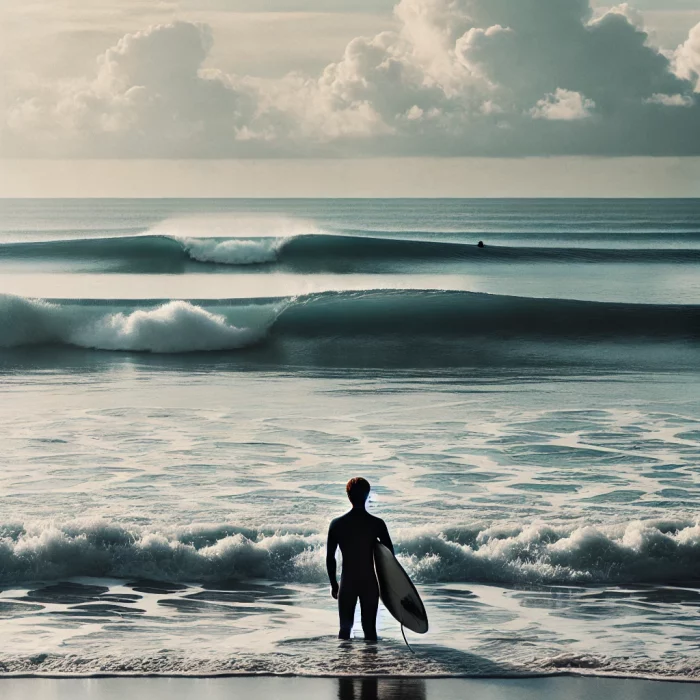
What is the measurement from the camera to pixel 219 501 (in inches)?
375

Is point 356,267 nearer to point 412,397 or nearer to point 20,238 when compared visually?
point 412,397

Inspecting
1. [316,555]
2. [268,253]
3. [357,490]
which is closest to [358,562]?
[357,490]

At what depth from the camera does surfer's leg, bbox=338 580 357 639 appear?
6.19 meters

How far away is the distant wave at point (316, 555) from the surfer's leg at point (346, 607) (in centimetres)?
145

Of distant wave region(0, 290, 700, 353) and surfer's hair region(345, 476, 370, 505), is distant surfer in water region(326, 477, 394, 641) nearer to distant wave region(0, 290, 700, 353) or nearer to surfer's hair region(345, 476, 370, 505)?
surfer's hair region(345, 476, 370, 505)

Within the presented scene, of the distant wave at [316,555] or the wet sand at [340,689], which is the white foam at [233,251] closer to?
the distant wave at [316,555]

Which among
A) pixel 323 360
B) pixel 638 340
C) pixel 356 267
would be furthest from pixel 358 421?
pixel 356 267

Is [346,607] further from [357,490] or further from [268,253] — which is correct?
[268,253]

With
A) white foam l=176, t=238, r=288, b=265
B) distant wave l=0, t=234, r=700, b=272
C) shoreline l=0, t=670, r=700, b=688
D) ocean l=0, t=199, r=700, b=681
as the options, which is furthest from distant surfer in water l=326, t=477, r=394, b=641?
white foam l=176, t=238, r=288, b=265

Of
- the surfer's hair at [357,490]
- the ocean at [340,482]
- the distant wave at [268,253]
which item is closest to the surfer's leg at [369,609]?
the ocean at [340,482]

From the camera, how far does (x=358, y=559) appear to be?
20.3 feet

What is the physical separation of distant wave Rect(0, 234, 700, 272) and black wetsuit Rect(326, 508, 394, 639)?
3158cm

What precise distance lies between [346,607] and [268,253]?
112 feet

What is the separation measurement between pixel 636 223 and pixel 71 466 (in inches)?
2901
